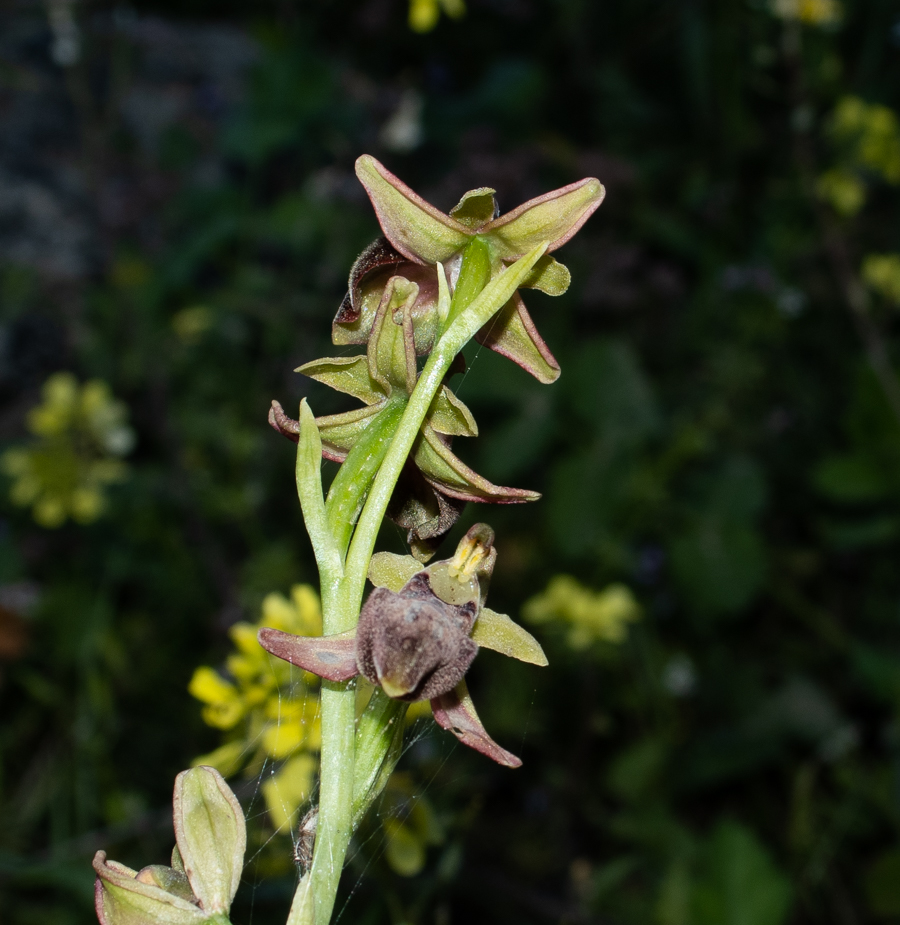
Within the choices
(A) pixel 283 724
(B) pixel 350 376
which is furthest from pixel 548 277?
(A) pixel 283 724

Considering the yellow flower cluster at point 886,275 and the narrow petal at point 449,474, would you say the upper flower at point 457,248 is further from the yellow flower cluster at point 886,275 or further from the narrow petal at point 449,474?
the yellow flower cluster at point 886,275

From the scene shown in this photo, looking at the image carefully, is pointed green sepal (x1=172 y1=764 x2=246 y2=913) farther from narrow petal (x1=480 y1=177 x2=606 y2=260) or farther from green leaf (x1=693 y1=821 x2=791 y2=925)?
green leaf (x1=693 y1=821 x2=791 y2=925)

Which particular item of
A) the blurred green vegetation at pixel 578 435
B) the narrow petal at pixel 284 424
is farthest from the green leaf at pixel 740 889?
the narrow petal at pixel 284 424

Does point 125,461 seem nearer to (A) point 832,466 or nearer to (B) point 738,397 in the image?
→ (B) point 738,397

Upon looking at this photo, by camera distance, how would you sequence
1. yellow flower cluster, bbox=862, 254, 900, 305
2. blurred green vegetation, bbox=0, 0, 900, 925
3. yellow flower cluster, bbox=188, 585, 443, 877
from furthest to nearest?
yellow flower cluster, bbox=862, 254, 900, 305 < blurred green vegetation, bbox=0, 0, 900, 925 < yellow flower cluster, bbox=188, 585, 443, 877

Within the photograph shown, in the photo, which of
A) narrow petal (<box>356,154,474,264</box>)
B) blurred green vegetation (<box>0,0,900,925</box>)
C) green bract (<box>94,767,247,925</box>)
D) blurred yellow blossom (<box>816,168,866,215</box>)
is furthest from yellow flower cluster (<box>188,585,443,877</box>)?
blurred yellow blossom (<box>816,168,866,215</box>)

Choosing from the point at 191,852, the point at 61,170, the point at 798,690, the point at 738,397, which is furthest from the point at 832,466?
the point at 61,170
